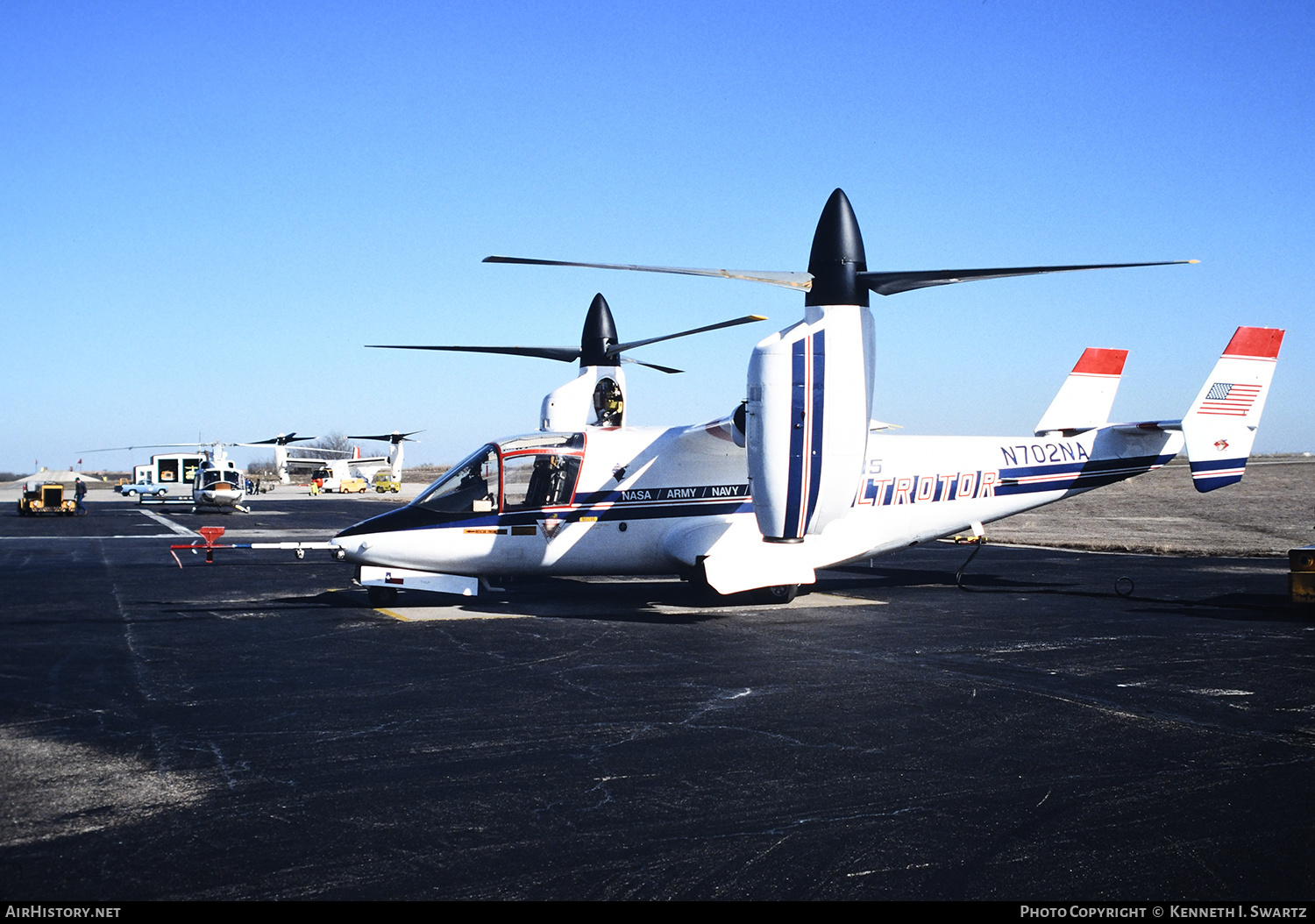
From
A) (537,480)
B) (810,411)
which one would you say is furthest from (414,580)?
(810,411)

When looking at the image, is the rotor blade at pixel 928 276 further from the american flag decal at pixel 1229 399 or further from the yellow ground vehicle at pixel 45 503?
the yellow ground vehicle at pixel 45 503

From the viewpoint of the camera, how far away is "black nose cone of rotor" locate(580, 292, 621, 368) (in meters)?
19.2

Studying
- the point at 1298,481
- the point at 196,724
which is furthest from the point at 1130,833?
the point at 1298,481

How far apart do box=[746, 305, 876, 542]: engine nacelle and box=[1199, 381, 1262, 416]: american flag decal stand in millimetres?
7615

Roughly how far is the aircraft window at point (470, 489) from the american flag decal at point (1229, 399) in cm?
1240

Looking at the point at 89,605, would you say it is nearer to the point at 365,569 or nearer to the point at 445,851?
the point at 365,569

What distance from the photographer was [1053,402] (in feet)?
63.7

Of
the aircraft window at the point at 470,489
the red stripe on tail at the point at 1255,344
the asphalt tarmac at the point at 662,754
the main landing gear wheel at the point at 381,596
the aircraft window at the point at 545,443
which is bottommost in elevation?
the asphalt tarmac at the point at 662,754

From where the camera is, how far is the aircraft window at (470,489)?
15.4 meters

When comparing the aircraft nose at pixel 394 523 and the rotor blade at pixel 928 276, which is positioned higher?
the rotor blade at pixel 928 276

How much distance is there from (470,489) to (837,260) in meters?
6.63

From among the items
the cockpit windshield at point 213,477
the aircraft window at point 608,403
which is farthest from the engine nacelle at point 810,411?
the cockpit windshield at point 213,477

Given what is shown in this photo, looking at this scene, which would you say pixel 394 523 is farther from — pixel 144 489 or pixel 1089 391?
pixel 144 489
